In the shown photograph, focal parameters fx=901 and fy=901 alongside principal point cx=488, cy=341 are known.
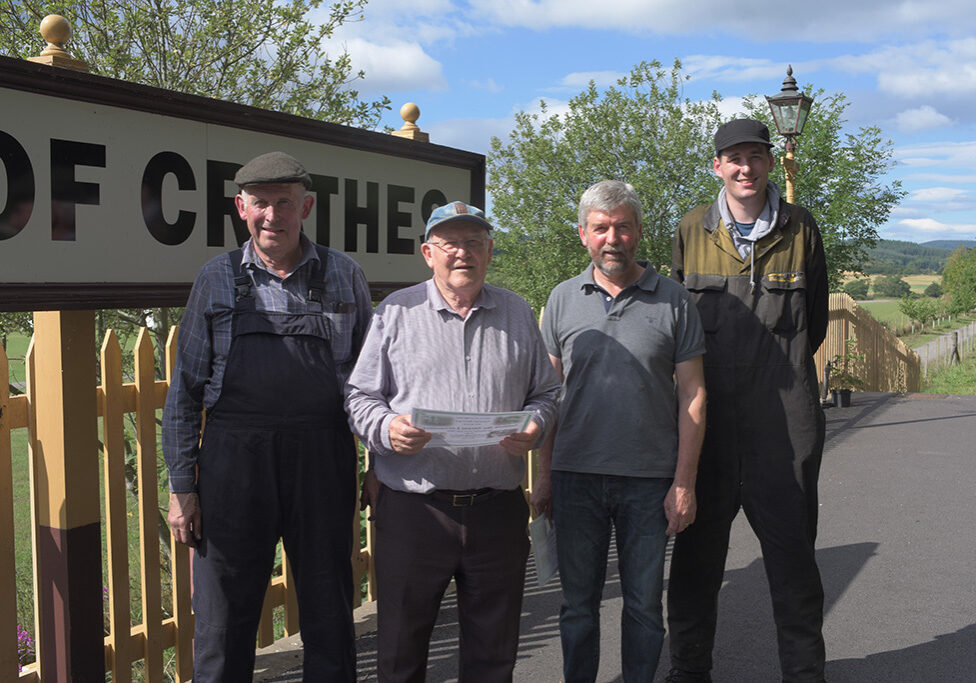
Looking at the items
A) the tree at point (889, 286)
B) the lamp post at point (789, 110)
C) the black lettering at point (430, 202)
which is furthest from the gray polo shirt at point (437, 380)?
the tree at point (889, 286)

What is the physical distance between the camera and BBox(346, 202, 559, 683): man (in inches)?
108

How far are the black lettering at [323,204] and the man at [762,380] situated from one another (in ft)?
5.23

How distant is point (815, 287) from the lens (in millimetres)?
3529

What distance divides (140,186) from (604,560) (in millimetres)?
2139

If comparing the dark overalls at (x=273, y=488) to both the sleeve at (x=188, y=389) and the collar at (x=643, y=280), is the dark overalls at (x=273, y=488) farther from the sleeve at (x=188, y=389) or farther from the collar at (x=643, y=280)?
the collar at (x=643, y=280)

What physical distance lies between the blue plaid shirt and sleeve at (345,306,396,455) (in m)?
0.23

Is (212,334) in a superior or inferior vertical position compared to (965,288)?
inferior

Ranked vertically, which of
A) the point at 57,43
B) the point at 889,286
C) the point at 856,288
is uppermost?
the point at 889,286

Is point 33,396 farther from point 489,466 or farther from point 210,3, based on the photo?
point 210,3

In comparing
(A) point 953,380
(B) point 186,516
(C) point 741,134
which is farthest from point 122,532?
(A) point 953,380

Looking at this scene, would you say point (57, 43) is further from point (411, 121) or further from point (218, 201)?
point (411, 121)

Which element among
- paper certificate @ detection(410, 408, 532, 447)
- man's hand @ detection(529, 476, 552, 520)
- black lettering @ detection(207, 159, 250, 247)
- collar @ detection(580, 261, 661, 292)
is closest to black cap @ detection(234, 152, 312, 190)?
black lettering @ detection(207, 159, 250, 247)

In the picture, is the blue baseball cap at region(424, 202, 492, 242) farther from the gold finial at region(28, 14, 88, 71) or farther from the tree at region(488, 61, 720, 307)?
the tree at region(488, 61, 720, 307)

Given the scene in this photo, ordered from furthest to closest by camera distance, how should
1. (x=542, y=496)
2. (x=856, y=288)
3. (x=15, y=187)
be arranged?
(x=856, y=288) < (x=542, y=496) < (x=15, y=187)
